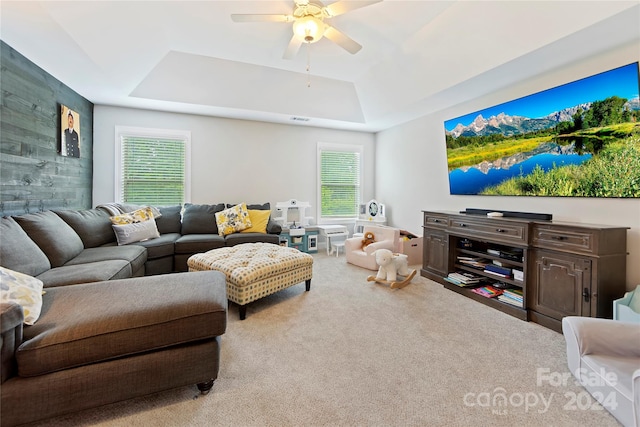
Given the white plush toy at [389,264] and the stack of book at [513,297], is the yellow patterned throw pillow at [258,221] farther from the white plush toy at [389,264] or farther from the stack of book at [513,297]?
the stack of book at [513,297]

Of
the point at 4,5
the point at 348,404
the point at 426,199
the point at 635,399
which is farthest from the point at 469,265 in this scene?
the point at 4,5

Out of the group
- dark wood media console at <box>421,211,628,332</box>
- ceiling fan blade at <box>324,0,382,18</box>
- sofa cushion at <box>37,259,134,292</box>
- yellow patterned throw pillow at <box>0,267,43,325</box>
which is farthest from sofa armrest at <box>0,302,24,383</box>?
dark wood media console at <box>421,211,628,332</box>

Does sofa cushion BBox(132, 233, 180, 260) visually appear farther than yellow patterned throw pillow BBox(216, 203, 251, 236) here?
No

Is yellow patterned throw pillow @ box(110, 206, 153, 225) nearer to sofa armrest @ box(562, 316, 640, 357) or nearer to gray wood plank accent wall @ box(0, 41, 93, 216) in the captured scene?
gray wood plank accent wall @ box(0, 41, 93, 216)

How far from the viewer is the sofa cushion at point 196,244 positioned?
140 inches

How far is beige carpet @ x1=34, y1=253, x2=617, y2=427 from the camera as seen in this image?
1414 mm

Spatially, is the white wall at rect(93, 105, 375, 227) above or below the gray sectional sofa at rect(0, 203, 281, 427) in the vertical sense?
above

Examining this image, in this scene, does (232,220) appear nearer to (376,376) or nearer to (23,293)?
(23,293)

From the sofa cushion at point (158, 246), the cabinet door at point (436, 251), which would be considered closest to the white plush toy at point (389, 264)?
the cabinet door at point (436, 251)

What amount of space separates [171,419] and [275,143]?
446 cm

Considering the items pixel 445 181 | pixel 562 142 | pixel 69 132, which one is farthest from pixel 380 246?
pixel 69 132

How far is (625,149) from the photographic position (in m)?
2.22

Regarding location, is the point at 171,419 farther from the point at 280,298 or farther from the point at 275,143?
the point at 275,143

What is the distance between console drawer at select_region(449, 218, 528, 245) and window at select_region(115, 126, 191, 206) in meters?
4.17
